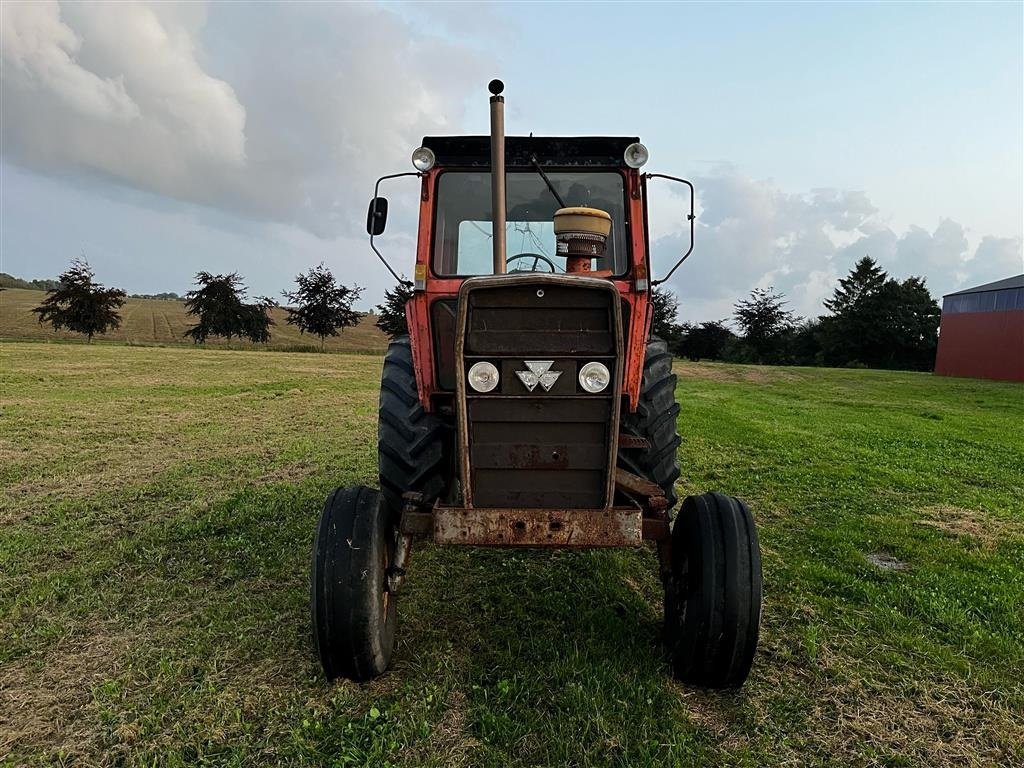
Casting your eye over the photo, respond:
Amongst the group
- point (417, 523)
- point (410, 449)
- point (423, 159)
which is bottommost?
point (417, 523)

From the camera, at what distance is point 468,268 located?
4141 millimetres

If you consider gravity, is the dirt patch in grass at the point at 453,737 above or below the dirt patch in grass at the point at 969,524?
below

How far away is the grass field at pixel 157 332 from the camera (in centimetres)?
3731

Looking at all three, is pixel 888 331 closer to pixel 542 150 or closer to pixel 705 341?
pixel 705 341

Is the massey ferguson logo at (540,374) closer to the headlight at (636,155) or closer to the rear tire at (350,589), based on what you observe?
the rear tire at (350,589)

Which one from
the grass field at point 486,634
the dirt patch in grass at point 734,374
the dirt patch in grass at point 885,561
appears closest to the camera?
the grass field at point 486,634

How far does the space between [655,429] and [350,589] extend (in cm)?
201

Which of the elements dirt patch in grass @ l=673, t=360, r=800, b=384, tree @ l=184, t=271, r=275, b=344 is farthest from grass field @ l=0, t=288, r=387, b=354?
dirt patch in grass @ l=673, t=360, r=800, b=384

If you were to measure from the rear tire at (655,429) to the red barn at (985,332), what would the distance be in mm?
33024

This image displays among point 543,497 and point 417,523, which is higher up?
point 543,497

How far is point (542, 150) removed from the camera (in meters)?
4.02

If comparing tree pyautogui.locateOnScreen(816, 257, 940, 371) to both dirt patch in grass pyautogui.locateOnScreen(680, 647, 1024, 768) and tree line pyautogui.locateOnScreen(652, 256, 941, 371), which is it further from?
dirt patch in grass pyautogui.locateOnScreen(680, 647, 1024, 768)

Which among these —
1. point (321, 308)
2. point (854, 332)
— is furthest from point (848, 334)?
point (321, 308)

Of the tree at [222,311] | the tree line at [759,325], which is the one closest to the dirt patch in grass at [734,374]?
the tree line at [759,325]
